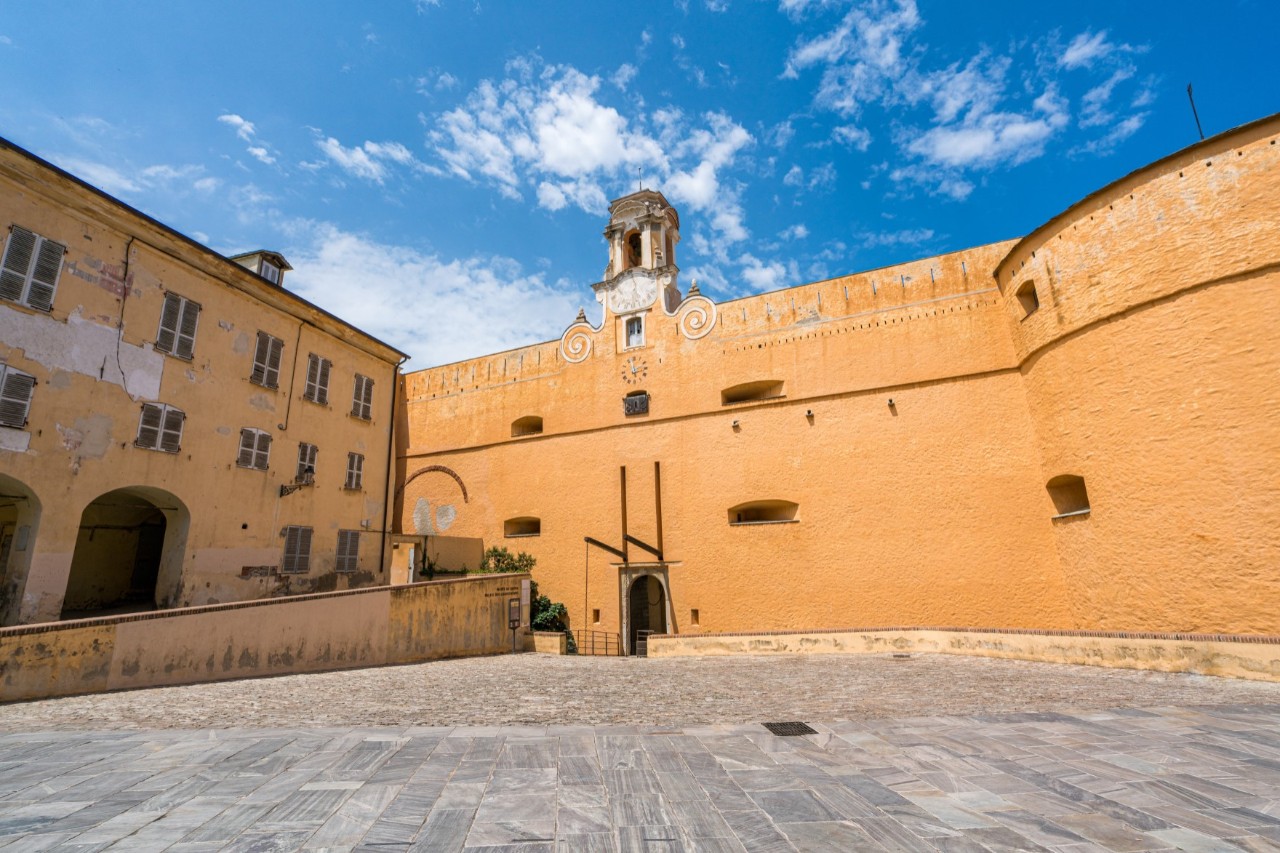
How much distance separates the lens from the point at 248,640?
7969 mm

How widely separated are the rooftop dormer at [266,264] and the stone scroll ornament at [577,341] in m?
7.26

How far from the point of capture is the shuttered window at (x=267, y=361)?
12.0 metres

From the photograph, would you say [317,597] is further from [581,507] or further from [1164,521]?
[1164,521]

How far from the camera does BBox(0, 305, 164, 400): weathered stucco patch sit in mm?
8461

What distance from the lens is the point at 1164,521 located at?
947 centimetres

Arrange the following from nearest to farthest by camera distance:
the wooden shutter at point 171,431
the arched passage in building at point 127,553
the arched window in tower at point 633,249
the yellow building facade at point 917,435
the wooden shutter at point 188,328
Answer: the yellow building facade at point 917,435 → the wooden shutter at point 171,431 → the arched passage in building at point 127,553 → the wooden shutter at point 188,328 → the arched window in tower at point 633,249

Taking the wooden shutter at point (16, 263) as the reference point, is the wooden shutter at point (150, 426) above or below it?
below

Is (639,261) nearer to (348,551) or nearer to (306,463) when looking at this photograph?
(306,463)

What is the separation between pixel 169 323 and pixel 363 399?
187 inches

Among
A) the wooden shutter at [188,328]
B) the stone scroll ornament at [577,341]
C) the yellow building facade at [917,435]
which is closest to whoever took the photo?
the yellow building facade at [917,435]

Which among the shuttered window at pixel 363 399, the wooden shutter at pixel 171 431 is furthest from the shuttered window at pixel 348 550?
the wooden shutter at pixel 171 431

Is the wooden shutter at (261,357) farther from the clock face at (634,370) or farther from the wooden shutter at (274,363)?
the clock face at (634,370)

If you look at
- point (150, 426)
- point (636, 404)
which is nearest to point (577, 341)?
point (636, 404)

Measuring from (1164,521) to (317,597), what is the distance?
44.3ft
